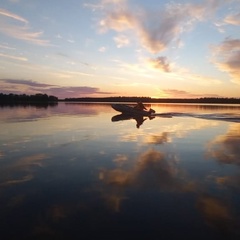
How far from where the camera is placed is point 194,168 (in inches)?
418

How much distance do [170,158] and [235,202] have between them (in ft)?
17.3

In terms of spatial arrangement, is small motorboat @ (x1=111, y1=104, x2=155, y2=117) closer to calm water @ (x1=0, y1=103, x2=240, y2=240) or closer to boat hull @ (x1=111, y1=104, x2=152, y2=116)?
boat hull @ (x1=111, y1=104, x2=152, y2=116)

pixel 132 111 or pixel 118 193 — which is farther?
pixel 132 111

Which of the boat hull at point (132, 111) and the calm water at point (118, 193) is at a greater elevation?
the calm water at point (118, 193)

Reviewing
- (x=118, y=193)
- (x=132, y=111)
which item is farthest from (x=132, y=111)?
(x=118, y=193)

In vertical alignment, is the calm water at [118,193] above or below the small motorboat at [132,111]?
above

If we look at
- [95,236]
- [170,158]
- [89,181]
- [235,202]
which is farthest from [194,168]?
[95,236]

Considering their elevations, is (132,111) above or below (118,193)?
below

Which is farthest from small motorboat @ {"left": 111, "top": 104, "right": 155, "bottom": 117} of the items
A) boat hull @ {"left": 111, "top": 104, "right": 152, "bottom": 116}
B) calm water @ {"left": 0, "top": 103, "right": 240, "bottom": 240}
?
calm water @ {"left": 0, "top": 103, "right": 240, "bottom": 240}

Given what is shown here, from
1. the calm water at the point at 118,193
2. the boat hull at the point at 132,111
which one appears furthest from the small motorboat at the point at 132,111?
the calm water at the point at 118,193

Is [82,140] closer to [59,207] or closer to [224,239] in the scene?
[59,207]

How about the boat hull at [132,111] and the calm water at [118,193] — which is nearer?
the calm water at [118,193]

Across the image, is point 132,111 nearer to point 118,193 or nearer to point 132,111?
point 132,111

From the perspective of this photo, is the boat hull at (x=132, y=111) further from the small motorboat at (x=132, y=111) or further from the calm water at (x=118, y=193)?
the calm water at (x=118, y=193)
